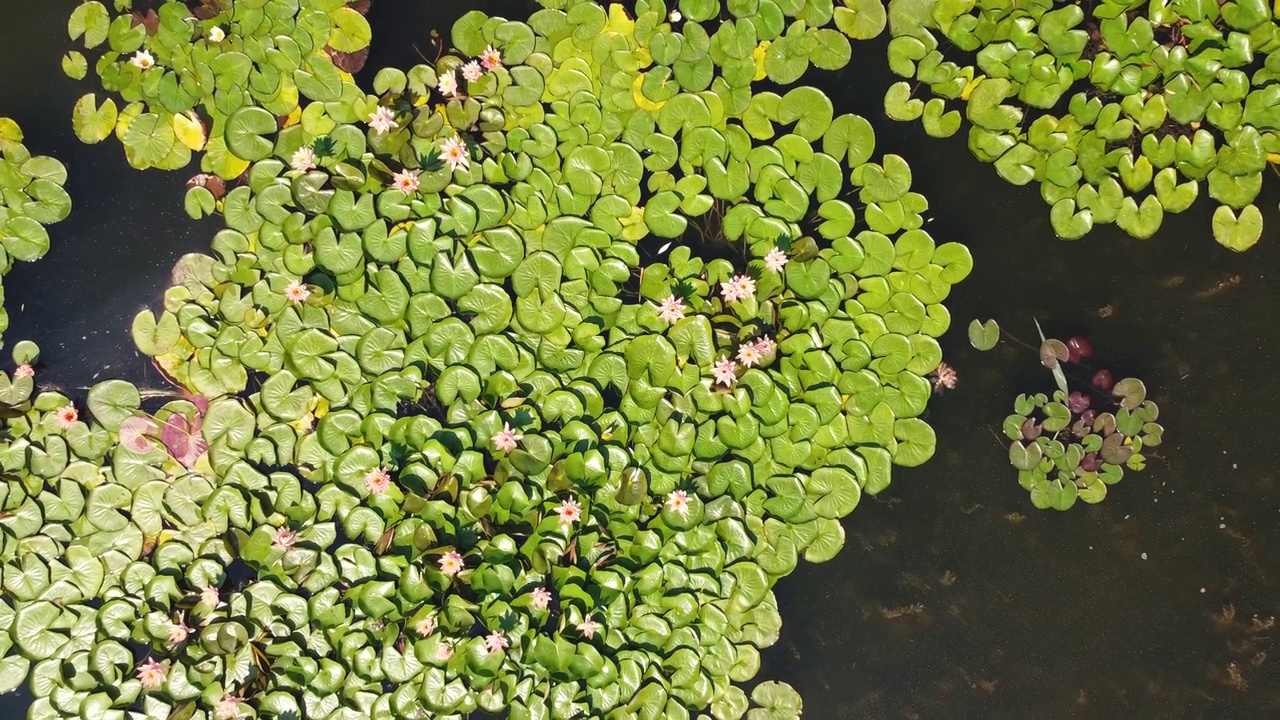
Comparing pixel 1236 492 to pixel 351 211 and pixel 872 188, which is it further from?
pixel 351 211

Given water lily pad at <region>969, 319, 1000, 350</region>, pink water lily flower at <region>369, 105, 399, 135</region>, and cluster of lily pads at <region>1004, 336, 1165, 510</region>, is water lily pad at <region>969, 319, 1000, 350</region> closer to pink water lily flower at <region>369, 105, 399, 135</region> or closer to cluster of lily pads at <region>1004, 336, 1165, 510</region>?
cluster of lily pads at <region>1004, 336, 1165, 510</region>

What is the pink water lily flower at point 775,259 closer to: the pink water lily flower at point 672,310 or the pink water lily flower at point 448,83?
the pink water lily flower at point 672,310

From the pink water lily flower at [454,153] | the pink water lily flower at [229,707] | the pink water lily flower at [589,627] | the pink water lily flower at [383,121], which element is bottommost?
the pink water lily flower at [229,707]

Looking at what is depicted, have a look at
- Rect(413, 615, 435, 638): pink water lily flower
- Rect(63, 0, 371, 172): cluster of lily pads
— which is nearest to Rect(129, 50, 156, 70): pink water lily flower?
Rect(63, 0, 371, 172): cluster of lily pads

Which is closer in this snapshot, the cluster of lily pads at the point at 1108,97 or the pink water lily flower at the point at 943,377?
the cluster of lily pads at the point at 1108,97

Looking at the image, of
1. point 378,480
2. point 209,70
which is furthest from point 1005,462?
point 209,70

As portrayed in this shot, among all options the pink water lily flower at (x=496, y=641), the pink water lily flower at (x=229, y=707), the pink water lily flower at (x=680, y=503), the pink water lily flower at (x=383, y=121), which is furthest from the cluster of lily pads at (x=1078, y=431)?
the pink water lily flower at (x=229, y=707)

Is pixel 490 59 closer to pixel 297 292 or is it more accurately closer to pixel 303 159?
pixel 303 159
